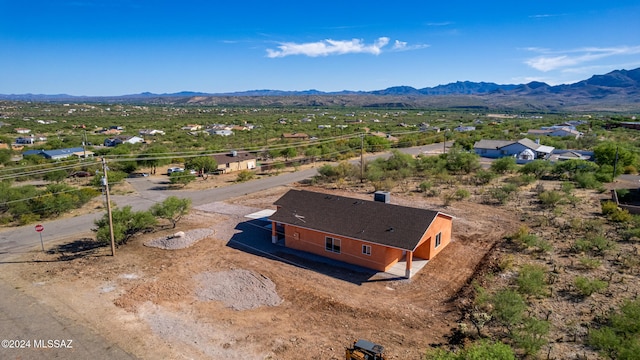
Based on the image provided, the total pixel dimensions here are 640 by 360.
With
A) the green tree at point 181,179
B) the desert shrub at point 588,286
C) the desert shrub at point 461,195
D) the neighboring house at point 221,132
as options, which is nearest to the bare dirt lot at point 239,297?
the desert shrub at point 588,286

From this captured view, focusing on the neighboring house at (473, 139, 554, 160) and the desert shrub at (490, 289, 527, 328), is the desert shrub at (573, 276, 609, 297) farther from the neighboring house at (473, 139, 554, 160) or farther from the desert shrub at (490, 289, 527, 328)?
the neighboring house at (473, 139, 554, 160)

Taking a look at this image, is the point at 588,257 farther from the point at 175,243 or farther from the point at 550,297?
the point at 175,243

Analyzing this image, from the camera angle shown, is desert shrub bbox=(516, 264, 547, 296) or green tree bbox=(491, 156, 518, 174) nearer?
desert shrub bbox=(516, 264, 547, 296)

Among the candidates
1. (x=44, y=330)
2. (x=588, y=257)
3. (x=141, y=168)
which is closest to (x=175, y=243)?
(x=44, y=330)

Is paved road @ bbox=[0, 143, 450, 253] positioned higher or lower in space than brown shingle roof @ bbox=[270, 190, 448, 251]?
lower

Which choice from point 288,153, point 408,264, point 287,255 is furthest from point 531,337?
point 288,153

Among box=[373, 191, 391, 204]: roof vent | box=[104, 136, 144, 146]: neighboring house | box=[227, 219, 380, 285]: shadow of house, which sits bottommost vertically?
box=[227, 219, 380, 285]: shadow of house

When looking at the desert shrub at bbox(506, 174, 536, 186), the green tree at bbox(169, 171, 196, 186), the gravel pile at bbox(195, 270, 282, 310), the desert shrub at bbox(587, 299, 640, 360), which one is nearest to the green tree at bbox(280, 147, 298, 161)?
the green tree at bbox(169, 171, 196, 186)
